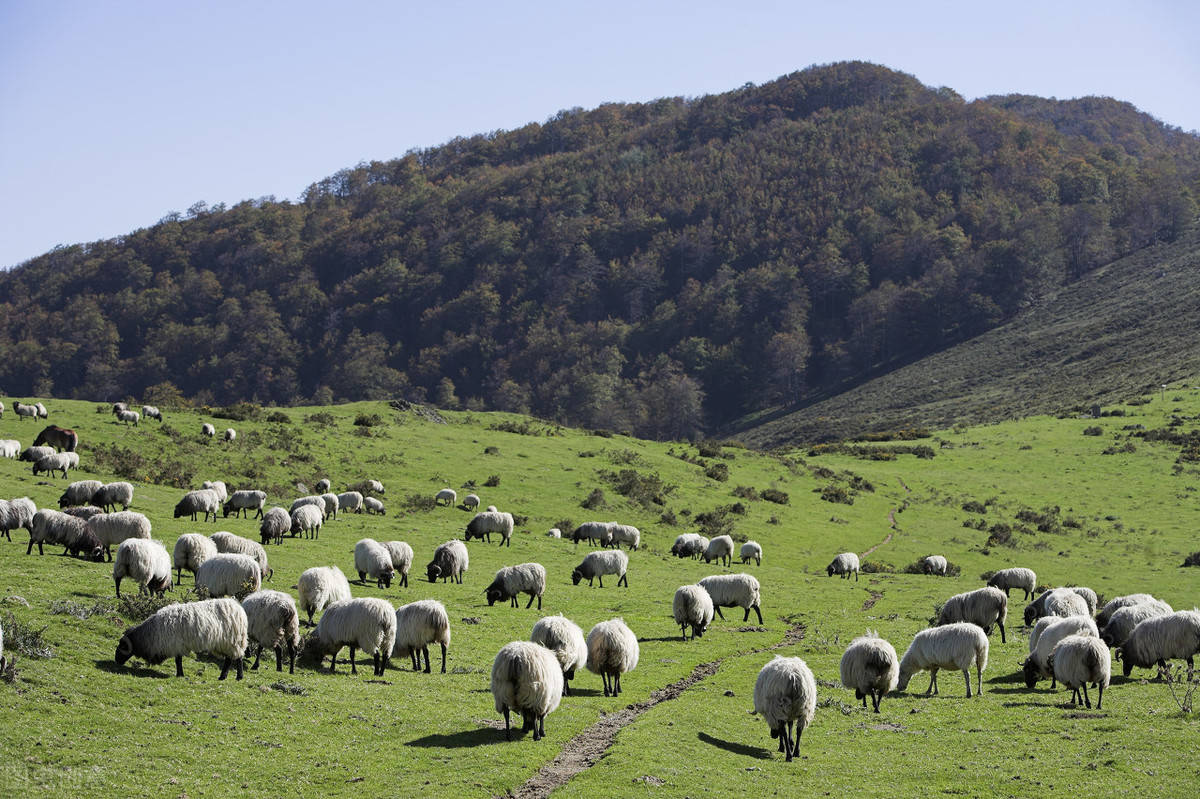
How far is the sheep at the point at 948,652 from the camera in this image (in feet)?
70.9

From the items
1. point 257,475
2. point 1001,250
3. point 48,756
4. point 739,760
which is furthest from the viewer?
point 1001,250

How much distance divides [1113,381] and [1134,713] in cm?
10154

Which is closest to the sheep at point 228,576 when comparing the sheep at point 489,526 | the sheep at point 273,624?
the sheep at point 273,624

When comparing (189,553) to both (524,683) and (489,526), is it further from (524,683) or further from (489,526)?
(489,526)

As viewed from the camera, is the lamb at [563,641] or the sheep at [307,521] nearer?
the lamb at [563,641]

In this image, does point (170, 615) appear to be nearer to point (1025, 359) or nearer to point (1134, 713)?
point (1134, 713)

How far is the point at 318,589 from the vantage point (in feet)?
80.0

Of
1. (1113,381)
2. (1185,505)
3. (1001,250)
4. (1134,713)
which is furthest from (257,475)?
(1001,250)

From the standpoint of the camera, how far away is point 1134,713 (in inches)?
741

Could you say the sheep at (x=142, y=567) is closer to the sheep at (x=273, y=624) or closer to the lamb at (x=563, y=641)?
the sheep at (x=273, y=624)

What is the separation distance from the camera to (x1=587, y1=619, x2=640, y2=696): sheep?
Result: 21.6 metres

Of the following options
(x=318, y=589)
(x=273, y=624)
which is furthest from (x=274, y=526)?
(x=273, y=624)

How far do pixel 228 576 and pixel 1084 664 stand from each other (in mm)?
20089

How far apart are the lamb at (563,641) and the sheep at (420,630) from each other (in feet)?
8.06
